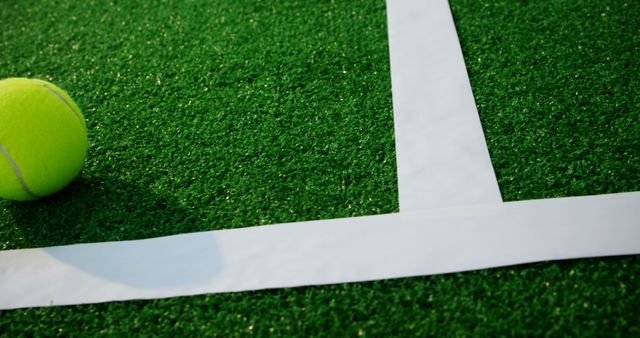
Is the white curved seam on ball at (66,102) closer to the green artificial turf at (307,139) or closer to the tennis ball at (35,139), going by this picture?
the tennis ball at (35,139)

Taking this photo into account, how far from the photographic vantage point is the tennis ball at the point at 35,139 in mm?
1772

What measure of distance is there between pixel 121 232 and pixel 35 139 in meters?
0.40

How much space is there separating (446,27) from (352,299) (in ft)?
4.82

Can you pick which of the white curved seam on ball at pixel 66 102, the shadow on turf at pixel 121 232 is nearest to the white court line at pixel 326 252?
the shadow on turf at pixel 121 232

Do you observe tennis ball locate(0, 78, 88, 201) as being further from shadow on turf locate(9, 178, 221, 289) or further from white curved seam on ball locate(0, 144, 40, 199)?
shadow on turf locate(9, 178, 221, 289)

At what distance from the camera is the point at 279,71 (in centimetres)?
243

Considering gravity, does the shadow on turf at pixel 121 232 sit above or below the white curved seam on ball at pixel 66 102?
below

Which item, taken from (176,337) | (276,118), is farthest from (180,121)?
(176,337)

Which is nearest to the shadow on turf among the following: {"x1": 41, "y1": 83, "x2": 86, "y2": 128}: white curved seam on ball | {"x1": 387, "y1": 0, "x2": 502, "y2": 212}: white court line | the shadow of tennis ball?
the shadow of tennis ball

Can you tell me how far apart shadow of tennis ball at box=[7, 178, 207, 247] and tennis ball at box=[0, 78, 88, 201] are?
10 cm

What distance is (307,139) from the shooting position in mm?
2119

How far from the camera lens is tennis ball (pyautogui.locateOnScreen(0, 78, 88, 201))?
1772 mm

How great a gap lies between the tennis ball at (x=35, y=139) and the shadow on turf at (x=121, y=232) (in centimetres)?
11

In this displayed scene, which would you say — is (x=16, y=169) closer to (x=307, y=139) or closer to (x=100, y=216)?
(x=100, y=216)
